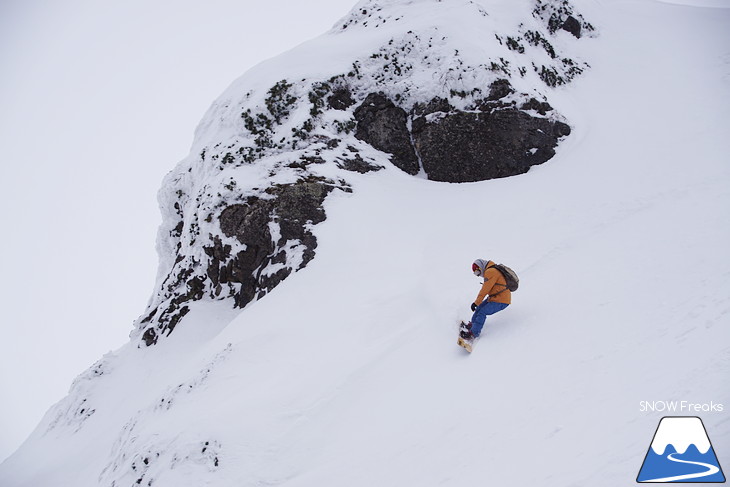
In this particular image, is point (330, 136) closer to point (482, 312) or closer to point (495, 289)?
point (495, 289)

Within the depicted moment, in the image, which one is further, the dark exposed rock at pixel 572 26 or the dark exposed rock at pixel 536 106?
the dark exposed rock at pixel 572 26

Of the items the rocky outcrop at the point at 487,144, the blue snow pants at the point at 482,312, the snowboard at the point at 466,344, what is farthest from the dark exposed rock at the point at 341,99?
the snowboard at the point at 466,344

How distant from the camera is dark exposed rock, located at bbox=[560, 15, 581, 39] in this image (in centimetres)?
2453

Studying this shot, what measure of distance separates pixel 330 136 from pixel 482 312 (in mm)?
11718

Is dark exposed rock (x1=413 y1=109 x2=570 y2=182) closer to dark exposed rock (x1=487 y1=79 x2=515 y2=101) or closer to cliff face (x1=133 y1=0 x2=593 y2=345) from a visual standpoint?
cliff face (x1=133 y1=0 x2=593 y2=345)

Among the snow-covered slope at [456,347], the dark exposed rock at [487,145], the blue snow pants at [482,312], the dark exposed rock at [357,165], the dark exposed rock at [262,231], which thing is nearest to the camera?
the snow-covered slope at [456,347]

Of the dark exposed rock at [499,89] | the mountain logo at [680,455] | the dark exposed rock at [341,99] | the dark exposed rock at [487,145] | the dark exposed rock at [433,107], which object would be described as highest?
the dark exposed rock at [341,99]

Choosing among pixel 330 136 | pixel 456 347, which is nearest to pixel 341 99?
pixel 330 136

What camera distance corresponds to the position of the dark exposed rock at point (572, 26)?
24531mm

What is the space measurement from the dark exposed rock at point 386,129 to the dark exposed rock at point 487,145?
865 millimetres

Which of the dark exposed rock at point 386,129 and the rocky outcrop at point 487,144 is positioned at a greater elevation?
the dark exposed rock at point 386,129

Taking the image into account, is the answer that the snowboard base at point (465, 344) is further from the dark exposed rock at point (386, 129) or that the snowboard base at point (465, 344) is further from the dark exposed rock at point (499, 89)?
the dark exposed rock at point (499, 89)

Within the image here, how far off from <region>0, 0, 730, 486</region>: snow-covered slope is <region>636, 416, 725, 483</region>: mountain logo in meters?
0.12

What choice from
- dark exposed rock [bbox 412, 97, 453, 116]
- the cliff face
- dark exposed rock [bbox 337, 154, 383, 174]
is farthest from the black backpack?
dark exposed rock [bbox 412, 97, 453, 116]
